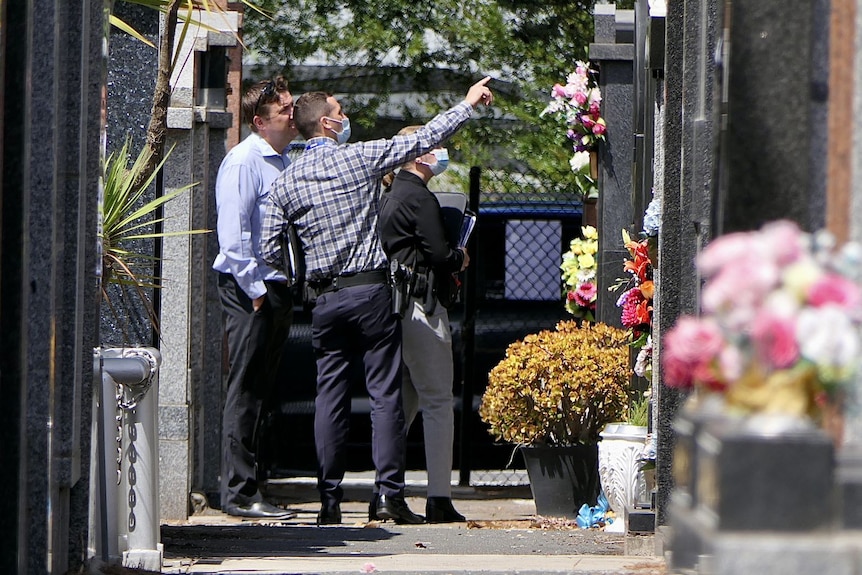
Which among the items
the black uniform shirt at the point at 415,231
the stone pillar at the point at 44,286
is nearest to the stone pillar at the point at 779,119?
the stone pillar at the point at 44,286

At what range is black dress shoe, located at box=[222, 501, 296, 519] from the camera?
24.1 feet

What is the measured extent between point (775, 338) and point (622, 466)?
4285 mm

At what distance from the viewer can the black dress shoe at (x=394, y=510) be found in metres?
6.86

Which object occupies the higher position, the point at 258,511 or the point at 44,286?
the point at 44,286

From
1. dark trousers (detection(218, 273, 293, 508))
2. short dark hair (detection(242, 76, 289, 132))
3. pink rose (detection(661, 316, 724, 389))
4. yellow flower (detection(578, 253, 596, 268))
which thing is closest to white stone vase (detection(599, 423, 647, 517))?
yellow flower (detection(578, 253, 596, 268))

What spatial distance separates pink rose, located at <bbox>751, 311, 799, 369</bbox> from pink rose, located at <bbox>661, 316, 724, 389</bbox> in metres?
0.07

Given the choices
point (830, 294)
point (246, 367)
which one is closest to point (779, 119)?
point (830, 294)

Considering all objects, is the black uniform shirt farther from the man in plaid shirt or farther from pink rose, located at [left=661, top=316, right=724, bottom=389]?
pink rose, located at [left=661, top=316, right=724, bottom=389]

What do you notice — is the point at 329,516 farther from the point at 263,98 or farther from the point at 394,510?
the point at 263,98

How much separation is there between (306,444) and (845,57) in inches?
284

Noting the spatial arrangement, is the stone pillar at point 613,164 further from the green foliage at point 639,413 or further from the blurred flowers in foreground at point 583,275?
the green foliage at point 639,413

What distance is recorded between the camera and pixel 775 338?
221cm

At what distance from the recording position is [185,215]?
7.34m

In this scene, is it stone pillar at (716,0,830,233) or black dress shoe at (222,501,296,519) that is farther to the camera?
black dress shoe at (222,501,296,519)
